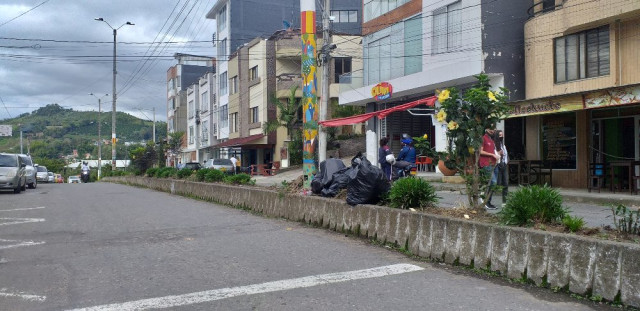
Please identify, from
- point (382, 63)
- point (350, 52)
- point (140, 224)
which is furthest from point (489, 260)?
point (350, 52)

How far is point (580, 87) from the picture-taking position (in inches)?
594

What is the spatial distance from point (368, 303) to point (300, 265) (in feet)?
5.70

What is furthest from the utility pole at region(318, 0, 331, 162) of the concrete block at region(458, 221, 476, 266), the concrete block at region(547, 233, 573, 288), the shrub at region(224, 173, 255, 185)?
the concrete block at region(547, 233, 573, 288)

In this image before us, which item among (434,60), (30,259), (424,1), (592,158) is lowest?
(30,259)

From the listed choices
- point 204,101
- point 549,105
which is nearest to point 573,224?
point 549,105

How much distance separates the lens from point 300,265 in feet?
20.7

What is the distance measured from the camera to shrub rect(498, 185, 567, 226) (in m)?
5.66

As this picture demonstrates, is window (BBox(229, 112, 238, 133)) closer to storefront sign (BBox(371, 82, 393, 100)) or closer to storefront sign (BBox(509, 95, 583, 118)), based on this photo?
storefront sign (BBox(371, 82, 393, 100))

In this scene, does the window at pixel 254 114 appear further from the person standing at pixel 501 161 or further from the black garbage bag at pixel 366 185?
the black garbage bag at pixel 366 185

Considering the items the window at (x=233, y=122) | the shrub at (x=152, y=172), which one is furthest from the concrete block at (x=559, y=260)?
the window at (x=233, y=122)

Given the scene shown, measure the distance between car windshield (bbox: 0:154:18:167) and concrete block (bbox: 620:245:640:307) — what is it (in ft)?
70.3

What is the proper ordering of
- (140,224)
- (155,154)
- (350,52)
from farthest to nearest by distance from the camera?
(350,52) → (155,154) → (140,224)

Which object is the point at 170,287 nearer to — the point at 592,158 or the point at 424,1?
the point at 592,158

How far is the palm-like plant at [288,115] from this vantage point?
35.3 meters
